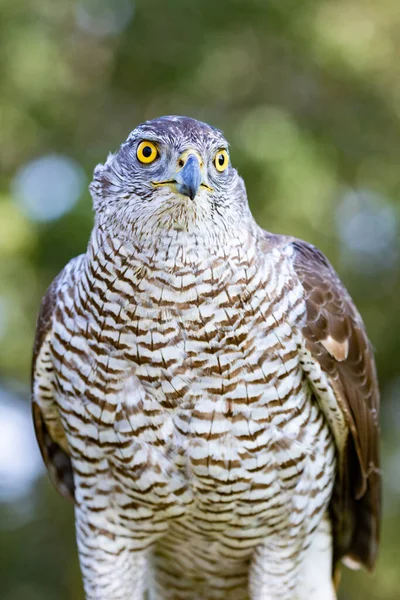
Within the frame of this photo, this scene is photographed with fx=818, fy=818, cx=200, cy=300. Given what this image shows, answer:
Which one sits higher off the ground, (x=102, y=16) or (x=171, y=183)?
(x=102, y=16)

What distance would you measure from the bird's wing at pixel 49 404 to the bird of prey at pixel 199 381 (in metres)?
0.01

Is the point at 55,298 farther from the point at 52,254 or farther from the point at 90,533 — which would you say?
the point at 52,254

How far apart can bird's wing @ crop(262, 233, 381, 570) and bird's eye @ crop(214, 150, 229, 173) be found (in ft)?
1.21

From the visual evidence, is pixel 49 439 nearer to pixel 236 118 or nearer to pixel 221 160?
pixel 221 160

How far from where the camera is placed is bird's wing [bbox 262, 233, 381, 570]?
124 inches

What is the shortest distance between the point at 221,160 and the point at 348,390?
41.1 inches

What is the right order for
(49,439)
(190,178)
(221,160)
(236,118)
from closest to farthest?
(190,178), (221,160), (49,439), (236,118)

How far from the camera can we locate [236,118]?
7.32 meters

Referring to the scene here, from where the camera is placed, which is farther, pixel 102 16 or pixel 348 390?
pixel 102 16

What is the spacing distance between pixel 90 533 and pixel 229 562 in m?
0.62

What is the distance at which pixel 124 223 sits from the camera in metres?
2.87

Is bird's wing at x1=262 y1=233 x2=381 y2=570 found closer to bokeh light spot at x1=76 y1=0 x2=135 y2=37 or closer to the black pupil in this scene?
the black pupil

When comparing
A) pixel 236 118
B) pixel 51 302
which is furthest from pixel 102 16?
pixel 51 302

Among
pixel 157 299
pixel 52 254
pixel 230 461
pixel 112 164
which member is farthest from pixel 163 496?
pixel 52 254
